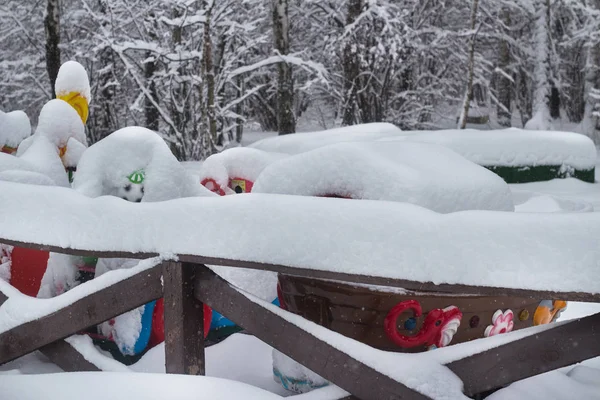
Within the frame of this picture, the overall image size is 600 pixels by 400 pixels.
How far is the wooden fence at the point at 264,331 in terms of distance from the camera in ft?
5.09

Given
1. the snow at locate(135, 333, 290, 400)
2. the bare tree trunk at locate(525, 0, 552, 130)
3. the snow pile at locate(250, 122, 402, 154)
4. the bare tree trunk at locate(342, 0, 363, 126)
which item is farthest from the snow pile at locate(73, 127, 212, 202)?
the bare tree trunk at locate(525, 0, 552, 130)

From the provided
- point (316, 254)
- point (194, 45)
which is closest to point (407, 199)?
point (316, 254)

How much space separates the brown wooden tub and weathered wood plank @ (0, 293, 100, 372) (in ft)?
3.21

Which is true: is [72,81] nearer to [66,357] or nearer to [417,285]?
[66,357]

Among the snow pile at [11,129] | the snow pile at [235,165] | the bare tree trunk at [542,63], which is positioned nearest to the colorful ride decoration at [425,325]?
the snow pile at [235,165]

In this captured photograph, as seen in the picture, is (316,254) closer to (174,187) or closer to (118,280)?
(118,280)

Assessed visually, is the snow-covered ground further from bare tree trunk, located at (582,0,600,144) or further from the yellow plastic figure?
bare tree trunk, located at (582,0,600,144)

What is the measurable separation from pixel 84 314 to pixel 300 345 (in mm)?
845

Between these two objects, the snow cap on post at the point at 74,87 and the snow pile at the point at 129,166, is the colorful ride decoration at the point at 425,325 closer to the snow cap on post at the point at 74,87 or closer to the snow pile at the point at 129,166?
the snow pile at the point at 129,166

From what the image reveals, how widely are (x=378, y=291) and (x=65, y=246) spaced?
1053 mm

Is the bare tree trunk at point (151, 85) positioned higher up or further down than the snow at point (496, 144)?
higher up

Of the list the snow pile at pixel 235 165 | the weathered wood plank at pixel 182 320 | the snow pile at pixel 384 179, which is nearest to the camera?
the weathered wood plank at pixel 182 320

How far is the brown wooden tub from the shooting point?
2012mm

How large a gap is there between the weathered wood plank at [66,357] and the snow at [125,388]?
77 centimetres
